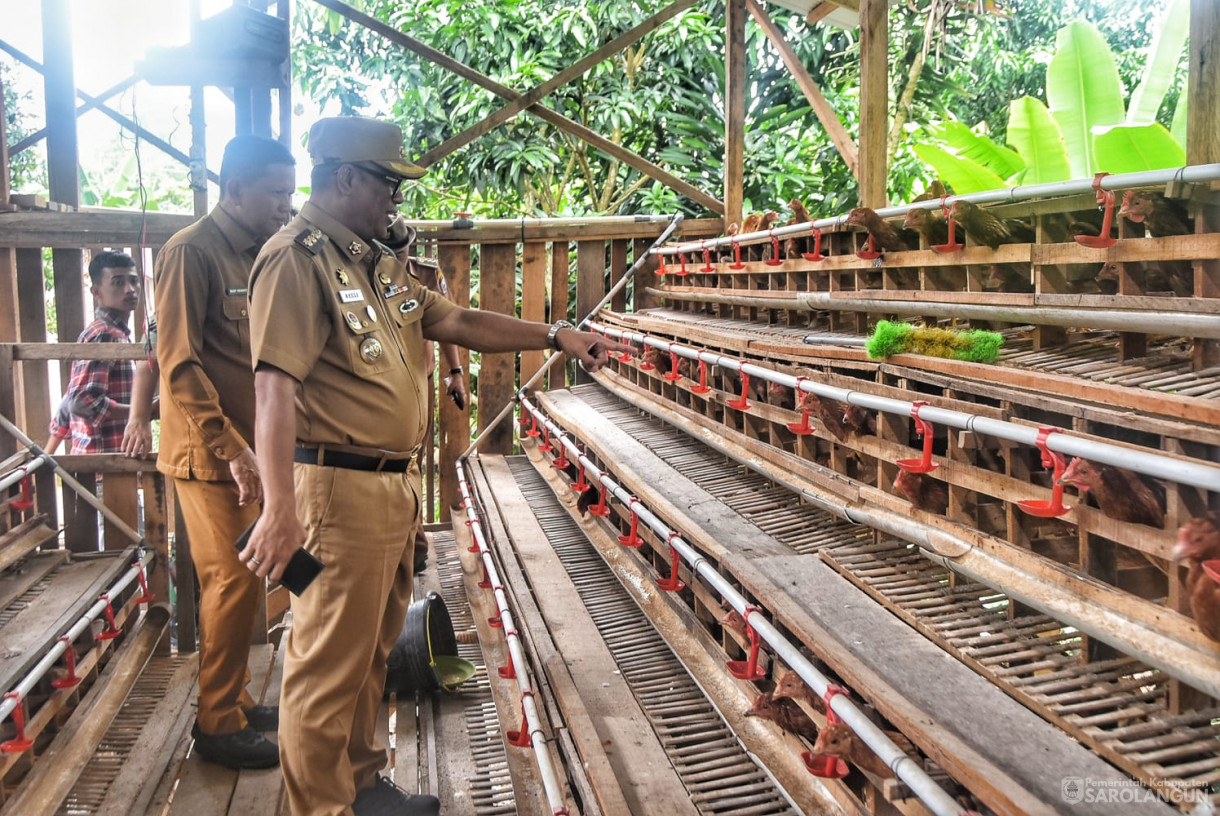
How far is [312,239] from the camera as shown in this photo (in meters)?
2.88

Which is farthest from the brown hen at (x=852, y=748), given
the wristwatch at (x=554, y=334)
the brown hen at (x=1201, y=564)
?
the wristwatch at (x=554, y=334)

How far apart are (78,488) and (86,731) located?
1.32m

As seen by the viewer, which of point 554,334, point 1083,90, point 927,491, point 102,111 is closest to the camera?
point 927,491

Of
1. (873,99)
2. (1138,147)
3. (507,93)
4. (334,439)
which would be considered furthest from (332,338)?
(507,93)

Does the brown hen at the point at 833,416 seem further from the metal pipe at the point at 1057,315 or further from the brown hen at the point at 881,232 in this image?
the brown hen at the point at 881,232

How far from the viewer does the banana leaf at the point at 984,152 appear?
697 centimetres

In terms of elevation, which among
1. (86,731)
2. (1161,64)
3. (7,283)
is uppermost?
(1161,64)

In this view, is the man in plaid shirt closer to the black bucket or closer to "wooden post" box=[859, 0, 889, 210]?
the black bucket

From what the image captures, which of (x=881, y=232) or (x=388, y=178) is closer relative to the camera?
(x=388, y=178)

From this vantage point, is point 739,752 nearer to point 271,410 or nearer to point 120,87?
point 271,410

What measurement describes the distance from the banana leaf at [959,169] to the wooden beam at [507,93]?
188 centimetres

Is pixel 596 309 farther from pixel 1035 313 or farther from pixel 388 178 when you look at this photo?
pixel 1035 313

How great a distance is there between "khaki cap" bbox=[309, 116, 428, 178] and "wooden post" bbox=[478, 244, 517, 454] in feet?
14.7

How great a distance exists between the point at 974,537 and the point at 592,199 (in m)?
8.08
